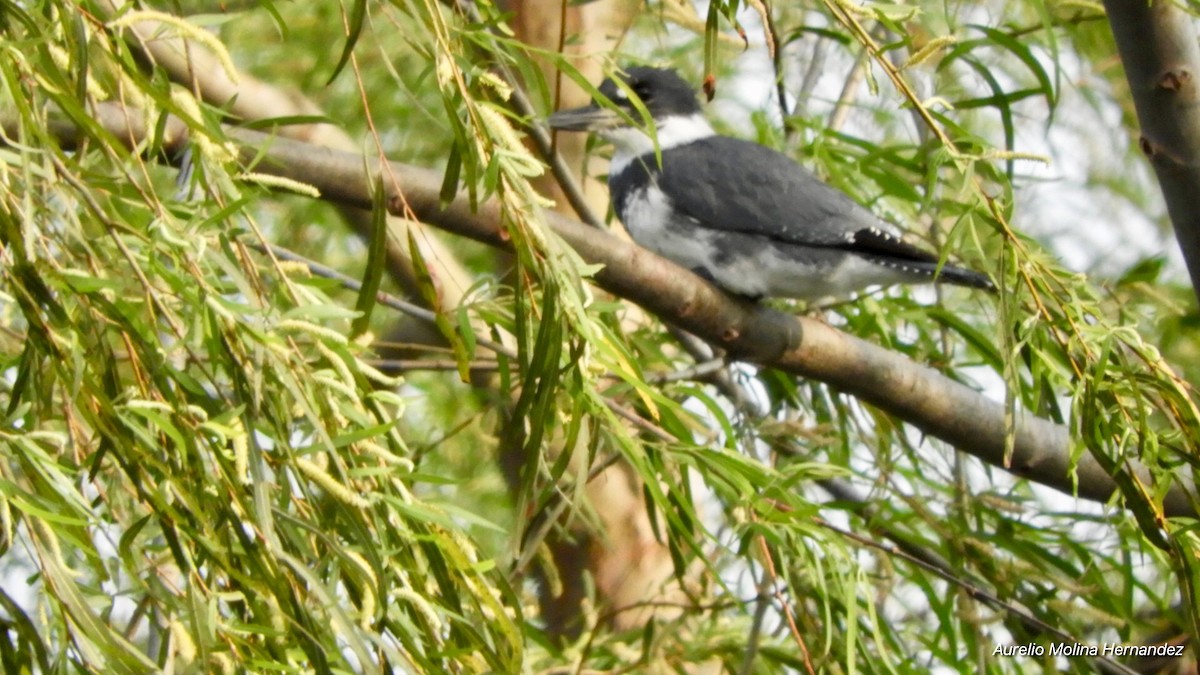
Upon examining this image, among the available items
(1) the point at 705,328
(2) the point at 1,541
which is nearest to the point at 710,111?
(1) the point at 705,328

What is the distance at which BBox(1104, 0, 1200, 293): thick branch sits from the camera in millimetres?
1562

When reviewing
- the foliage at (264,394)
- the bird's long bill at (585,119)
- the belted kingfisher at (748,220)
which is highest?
the foliage at (264,394)

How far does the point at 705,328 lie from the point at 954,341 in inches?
39.4

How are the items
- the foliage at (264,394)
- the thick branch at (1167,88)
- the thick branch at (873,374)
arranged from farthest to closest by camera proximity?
the thick branch at (873,374) < the thick branch at (1167,88) < the foliage at (264,394)

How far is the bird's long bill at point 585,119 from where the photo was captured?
271 cm

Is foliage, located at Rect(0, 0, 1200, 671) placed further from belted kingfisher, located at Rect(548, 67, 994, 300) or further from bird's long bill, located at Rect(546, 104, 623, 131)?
bird's long bill, located at Rect(546, 104, 623, 131)

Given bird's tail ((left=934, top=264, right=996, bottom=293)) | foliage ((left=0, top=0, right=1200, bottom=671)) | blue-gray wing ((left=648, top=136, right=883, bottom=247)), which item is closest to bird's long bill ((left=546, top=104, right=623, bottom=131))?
blue-gray wing ((left=648, top=136, right=883, bottom=247))

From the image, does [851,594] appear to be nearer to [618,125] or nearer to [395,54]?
[618,125]

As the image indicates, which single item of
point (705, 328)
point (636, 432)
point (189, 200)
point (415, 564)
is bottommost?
point (636, 432)

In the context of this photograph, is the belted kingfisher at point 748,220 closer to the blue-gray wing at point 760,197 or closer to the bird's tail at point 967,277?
the blue-gray wing at point 760,197

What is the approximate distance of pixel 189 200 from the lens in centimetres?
123

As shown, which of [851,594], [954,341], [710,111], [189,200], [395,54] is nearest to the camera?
[189,200]

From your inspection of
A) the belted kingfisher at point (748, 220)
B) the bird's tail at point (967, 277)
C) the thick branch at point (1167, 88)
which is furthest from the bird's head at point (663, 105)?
the thick branch at point (1167, 88)

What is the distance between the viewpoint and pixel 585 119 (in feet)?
9.00
